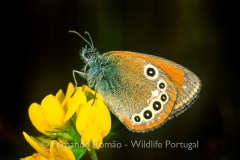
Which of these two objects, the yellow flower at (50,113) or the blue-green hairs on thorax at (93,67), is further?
the blue-green hairs on thorax at (93,67)

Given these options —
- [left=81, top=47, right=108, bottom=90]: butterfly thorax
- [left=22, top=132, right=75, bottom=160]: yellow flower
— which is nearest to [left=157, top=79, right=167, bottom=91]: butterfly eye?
[left=81, top=47, right=108, bottom=90]: butterfly thorax

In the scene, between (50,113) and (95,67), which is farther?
(95,67)

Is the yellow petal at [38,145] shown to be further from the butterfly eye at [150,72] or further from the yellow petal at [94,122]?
the butterfly eye at [150,72]

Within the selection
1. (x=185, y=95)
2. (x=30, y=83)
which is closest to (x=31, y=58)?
(x=30, y=83)

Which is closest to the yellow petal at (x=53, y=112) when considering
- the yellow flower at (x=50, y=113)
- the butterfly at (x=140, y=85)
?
the yellow flower at (x=50, y=113)

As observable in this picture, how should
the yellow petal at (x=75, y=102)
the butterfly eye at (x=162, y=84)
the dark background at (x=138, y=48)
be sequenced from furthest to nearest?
1. the dark background at (x=138, y=48)
2. the butterfly eye at (x=162, y=84)
3. the yellow petal at (x=75, y=102)

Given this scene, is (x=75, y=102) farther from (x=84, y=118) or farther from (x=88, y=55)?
(x=88, y=55)

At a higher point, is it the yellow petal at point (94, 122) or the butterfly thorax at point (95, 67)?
the butterfly thorax at point (95, 67)

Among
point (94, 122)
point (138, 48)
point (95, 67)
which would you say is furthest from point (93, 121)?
point (138, 48)
